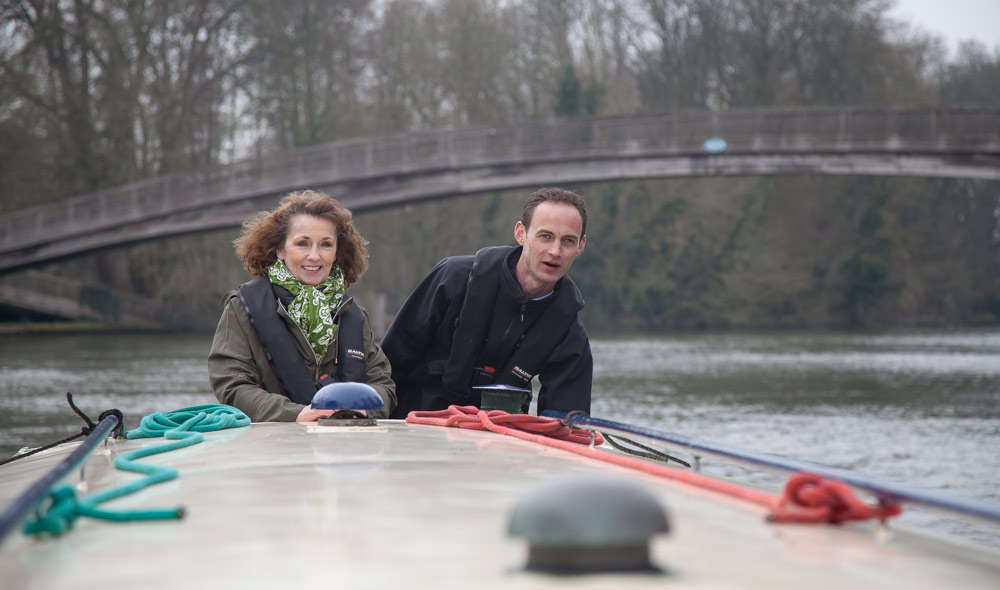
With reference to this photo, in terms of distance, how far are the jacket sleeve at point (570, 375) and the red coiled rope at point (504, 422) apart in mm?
823

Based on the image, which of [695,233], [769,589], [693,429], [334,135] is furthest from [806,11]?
[769,589]

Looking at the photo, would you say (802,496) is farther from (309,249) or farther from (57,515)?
(309,249)

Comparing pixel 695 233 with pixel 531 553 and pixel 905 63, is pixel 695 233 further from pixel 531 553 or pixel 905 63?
pixel 531 553

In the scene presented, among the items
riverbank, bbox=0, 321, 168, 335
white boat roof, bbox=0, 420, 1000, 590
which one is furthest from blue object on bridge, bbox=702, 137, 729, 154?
white boat roof, bbox=0, 420, 1000, 590

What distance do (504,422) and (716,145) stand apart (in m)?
17.4

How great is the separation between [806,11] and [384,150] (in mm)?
14486

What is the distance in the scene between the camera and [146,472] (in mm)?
2273

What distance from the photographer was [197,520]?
5.81ft

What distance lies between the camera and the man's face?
13.5ft

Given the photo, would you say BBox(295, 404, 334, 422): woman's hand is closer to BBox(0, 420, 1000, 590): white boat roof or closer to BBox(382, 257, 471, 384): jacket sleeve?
BBox(0, 420, 1000, 590): white boat roof

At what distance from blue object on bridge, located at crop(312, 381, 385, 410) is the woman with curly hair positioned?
494 millimetres

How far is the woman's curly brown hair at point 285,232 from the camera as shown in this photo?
3889 millimetres

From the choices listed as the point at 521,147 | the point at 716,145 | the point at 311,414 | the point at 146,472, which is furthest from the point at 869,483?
the point at 521,147

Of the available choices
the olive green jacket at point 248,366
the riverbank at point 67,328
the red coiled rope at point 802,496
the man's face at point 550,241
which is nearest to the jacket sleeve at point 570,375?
the man's face at point 550,241
